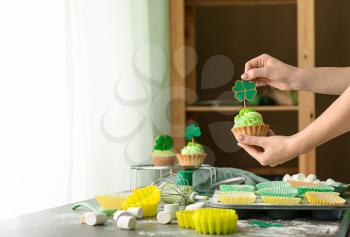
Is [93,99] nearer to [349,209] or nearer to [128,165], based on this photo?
[128,165]

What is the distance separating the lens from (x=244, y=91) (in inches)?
68.1

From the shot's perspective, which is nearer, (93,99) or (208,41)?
(93,99)

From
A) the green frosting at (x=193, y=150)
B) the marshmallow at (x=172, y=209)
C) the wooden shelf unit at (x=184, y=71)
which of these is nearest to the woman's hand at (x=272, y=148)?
the marshmallow at (x=172, y=209)

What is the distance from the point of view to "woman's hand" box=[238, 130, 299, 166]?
146 centimetres

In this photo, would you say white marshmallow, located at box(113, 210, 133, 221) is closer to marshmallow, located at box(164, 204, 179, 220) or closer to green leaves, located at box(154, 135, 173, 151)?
marshmallow, located at box(164, 204, 179, 220)

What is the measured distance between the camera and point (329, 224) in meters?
1.35

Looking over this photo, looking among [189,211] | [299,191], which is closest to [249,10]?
[299,191]

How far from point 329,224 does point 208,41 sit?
280cm

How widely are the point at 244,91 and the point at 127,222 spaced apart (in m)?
0.61

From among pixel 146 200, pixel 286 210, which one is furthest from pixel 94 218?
pixel 286 210

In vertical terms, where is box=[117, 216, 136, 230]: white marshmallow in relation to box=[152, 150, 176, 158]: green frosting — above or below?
below

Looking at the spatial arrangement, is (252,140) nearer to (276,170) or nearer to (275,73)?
(275,73)

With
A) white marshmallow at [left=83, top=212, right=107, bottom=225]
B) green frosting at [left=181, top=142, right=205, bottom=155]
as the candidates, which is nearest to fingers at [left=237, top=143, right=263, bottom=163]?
white marshmallow at [left=83, top=212, right=107, bottom=225]

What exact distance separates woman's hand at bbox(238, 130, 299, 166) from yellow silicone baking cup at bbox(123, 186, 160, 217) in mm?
261
